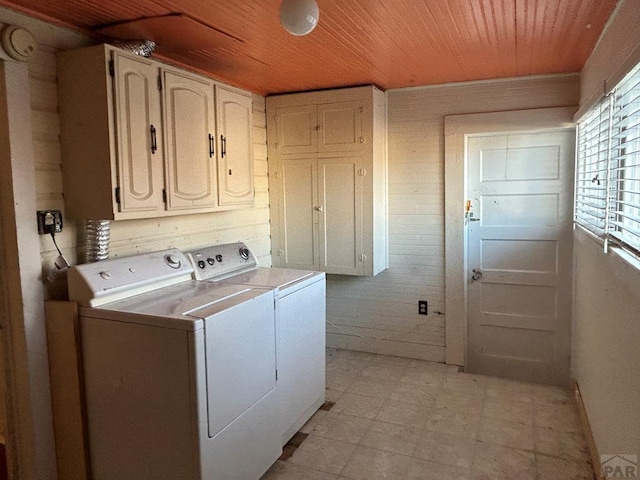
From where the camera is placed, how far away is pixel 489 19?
7.25ft

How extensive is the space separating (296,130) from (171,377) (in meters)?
2.27

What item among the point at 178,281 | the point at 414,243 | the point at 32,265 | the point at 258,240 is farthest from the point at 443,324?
the point at 32,265

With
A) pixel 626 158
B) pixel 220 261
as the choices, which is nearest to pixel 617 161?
pixel 626 158

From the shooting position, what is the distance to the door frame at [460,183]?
128 inches

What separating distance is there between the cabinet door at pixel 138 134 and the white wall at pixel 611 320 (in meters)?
2.00

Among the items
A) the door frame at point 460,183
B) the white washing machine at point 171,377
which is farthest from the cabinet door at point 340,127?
the white washing machine at point 171,377

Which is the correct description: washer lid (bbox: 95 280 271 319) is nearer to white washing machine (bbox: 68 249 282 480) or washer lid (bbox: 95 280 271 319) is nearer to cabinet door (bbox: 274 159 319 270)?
white washing machine (bbox: 68 249 282 480)

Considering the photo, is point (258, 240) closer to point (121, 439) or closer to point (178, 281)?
point (178, 281)

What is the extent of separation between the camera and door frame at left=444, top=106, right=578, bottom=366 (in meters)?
3.24

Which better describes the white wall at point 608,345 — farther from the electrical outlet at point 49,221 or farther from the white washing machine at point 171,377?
the electrical outlet at point 49,221

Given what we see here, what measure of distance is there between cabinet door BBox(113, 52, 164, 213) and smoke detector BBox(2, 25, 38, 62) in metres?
0.33

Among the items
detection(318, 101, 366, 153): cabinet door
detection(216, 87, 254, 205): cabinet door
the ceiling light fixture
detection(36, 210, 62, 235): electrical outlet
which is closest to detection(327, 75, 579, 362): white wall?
detection(318, 101, 366, 153): cabinet door

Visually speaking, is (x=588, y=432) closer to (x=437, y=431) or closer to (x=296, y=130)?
(x=437, y=431)

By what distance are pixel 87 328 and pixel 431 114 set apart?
271 cm
